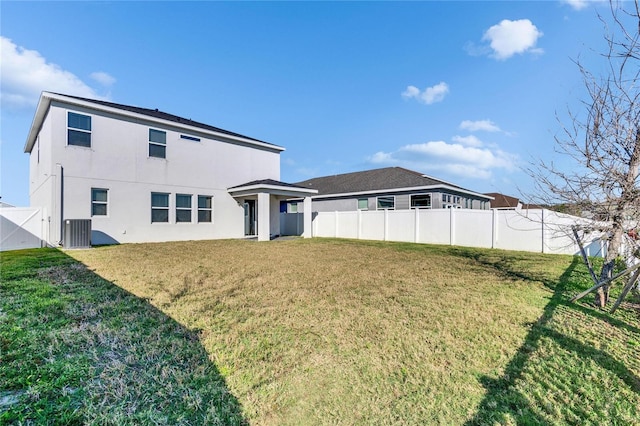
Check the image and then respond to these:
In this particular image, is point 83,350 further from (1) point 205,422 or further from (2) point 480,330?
(2) point 480,330

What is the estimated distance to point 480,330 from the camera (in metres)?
3.56

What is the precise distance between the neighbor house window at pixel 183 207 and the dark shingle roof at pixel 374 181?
35.2ft

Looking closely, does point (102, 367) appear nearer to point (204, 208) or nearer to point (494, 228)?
point (204, 208)

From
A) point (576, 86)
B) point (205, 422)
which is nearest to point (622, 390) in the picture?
point (205, 422)

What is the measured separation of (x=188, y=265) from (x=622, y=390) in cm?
801

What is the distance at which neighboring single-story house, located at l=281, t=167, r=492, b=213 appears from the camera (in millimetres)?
17391

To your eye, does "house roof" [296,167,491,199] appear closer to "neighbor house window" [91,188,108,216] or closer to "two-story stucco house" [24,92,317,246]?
"two-story stucco house" [24,92,317,246]

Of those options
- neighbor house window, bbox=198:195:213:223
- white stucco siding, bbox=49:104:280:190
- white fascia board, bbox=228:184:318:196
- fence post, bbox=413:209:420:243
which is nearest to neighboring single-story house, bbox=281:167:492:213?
fence post, bbox=413:209:420:243

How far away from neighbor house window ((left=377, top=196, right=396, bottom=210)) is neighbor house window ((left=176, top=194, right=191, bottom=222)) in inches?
470

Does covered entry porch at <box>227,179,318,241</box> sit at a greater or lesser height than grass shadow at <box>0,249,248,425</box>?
greater

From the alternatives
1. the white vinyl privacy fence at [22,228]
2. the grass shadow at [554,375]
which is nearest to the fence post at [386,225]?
the grass shadow at [554,375]

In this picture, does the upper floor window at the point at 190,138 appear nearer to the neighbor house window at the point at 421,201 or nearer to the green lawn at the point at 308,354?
the green lawn at the point at 308,354

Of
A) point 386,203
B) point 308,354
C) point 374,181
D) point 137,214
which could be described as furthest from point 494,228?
point 137,214

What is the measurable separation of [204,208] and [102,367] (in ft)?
43.8
